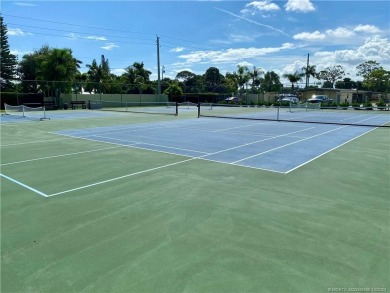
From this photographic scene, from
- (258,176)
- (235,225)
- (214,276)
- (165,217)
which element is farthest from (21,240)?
(258,176)

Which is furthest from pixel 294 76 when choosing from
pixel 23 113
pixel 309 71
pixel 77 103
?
pixel 23 113

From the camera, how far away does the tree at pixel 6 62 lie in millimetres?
52166

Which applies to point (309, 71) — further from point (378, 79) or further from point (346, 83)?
point (346, 83)

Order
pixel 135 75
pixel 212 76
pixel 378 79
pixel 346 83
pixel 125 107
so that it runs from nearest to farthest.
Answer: pixel 125 107
pixel 135 75
pixel 378 79
pixel 346 83
pixel 212 76

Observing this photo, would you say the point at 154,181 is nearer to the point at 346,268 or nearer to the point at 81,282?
the point at 81,282

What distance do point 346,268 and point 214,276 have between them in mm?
1488

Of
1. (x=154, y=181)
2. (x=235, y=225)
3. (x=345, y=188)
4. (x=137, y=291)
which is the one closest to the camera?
(x=137, y=291)

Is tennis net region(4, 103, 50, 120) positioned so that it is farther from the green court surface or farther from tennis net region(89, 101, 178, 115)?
the green court surface

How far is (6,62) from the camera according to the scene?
176 ft

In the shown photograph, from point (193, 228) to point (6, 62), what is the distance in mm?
61242

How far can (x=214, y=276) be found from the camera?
10.8 ft

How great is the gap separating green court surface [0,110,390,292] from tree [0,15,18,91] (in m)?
53.7

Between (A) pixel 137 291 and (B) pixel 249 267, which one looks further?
(B) pixel 249 267

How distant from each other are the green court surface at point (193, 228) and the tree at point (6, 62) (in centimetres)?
5367
